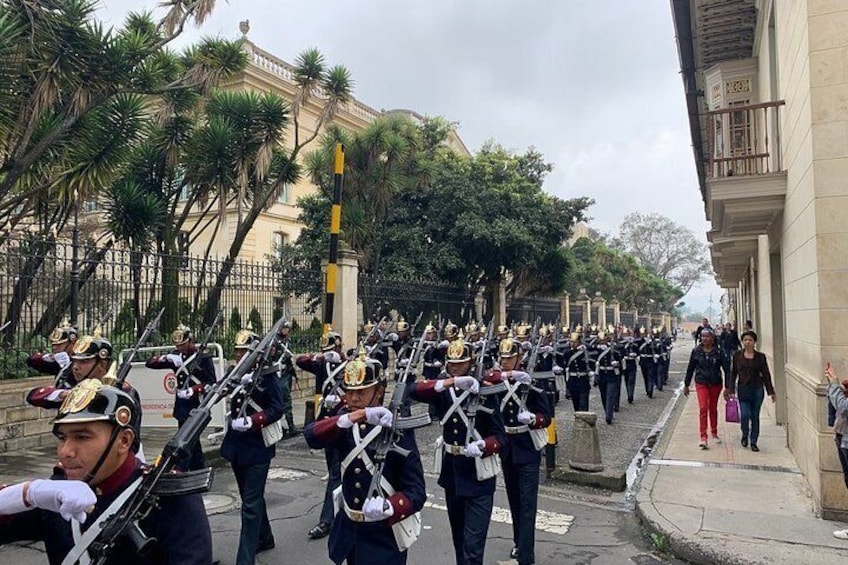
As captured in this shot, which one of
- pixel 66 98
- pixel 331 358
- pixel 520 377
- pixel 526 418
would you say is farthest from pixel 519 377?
pixel 66 98

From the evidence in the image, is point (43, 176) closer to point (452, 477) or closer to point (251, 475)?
point (251, 475)

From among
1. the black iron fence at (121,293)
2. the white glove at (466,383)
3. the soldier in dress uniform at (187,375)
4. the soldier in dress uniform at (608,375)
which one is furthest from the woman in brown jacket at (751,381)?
the black iron fence at (121,293)

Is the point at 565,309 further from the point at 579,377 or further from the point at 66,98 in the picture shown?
the point at 66,98

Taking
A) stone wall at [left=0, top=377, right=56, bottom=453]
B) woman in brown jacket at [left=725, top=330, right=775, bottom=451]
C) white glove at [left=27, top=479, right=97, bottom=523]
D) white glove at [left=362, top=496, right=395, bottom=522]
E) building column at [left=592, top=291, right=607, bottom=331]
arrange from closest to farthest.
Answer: white glove at [left=27, top=479, right=97, bottom=523]
white glove at [left=362, top=496, right=395, bottom=522]
stone wall at [left=0, top=377, right=56, bottom=453]
woman in brown jacket at [left=725, top=330, right=775, bottom=451]
building column at [left=592, top=291, right=607, bottom=331]

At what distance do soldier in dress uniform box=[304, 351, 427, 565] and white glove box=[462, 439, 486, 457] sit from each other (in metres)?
0.78

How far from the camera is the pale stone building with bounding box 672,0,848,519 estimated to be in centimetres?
648

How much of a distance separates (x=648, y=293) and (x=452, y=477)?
5204cm

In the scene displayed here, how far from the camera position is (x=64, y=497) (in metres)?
2.10

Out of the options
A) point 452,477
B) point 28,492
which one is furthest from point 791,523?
point 28,492

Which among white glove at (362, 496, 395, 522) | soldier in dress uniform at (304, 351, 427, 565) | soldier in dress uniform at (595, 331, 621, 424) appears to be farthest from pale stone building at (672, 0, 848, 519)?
white glove at (362, 496, 395, 522)

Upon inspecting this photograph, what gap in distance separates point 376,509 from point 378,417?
0.47 meters

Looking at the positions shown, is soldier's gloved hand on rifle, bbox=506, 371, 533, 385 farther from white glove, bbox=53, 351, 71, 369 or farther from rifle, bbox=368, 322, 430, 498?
white glove, bbox=53, 351, 71, 369

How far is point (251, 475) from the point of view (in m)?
5.17

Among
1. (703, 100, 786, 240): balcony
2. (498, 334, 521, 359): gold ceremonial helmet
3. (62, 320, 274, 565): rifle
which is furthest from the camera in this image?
(703, 100, 786, 240): balcony
